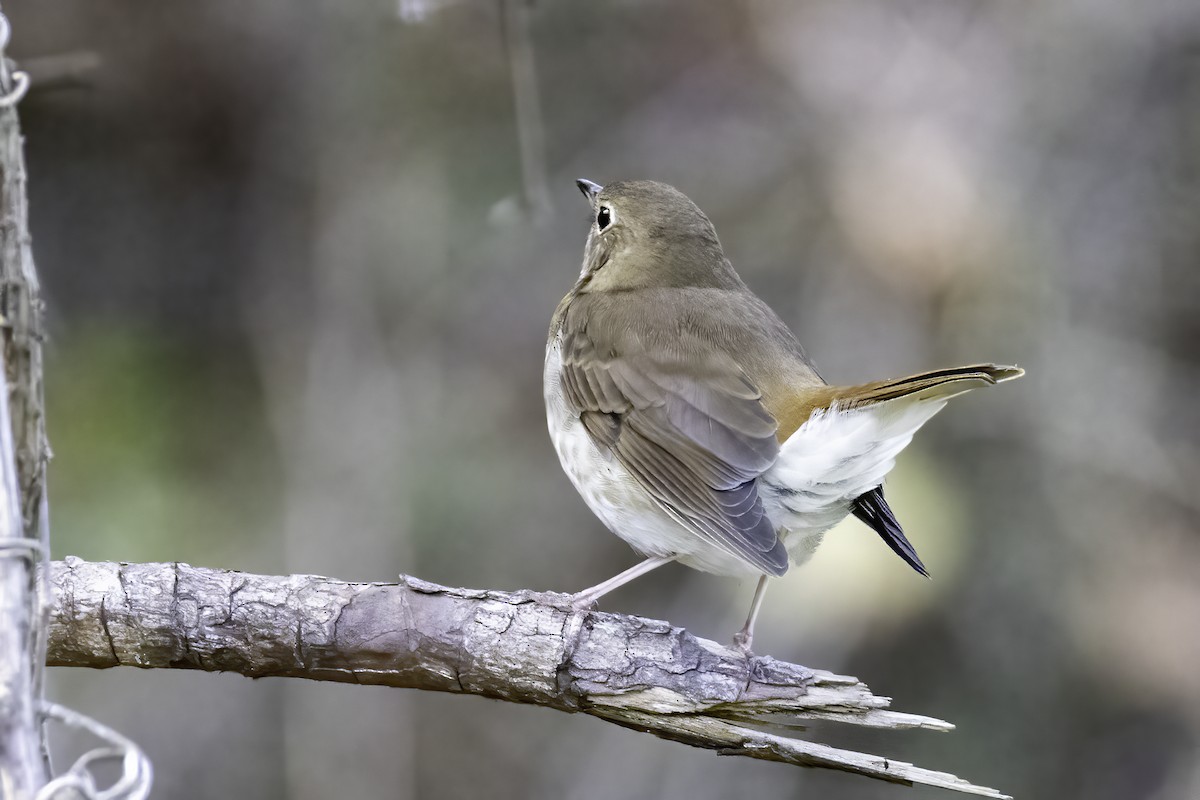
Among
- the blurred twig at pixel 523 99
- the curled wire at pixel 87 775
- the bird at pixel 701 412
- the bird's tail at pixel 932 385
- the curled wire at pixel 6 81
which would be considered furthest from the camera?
the blurred twig at pixel 523 99

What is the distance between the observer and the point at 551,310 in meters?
5.06

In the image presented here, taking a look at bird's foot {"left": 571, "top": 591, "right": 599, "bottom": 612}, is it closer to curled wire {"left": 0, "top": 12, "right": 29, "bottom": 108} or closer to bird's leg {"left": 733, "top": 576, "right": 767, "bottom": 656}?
bird's leg {"left": 733, "top": 576, "right": 767, "bottom": 656}

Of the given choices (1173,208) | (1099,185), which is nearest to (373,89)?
(1099,185)

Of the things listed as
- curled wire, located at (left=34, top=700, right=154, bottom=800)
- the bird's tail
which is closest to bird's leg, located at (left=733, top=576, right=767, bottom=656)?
the bird's tail

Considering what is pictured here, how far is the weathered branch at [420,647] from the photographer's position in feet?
7.49

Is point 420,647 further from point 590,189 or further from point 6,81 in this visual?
point 590,189

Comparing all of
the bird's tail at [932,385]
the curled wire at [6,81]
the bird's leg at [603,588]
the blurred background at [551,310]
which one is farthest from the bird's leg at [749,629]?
the curled wire at [6,81]

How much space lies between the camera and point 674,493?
2738 millimetres

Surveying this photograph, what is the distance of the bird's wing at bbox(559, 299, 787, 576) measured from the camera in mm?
2609

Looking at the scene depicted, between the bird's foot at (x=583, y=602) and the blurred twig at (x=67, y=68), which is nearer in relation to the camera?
the bird's foot at (x=583, y=602)

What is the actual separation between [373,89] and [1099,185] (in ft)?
10.6

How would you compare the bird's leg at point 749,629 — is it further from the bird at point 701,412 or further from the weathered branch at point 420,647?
the weathered branch at point 420,647

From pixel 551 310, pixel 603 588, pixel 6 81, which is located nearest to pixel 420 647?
pixel 603 588

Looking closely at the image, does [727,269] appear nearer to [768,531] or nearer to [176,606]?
[768,531]
